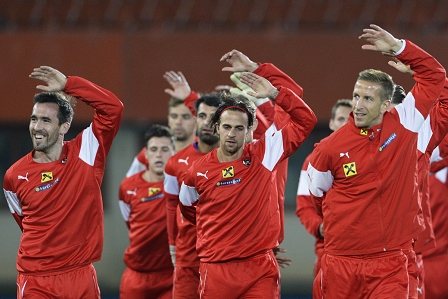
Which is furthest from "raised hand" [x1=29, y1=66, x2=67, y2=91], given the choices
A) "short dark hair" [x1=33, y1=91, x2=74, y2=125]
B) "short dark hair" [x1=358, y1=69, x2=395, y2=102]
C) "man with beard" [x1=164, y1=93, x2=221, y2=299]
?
"short dark hair" [x1=358, y1=69, x2=395, y2=102]

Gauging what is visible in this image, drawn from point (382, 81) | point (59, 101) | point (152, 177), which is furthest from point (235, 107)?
point (152, 177)

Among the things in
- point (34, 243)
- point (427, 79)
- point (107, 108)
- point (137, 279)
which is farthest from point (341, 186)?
point (137, 279)

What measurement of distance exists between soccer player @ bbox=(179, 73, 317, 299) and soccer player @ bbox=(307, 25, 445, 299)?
14.9 inches

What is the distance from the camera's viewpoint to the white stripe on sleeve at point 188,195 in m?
5.88

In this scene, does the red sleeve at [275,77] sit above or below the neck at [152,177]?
above

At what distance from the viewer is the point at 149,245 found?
291 inches

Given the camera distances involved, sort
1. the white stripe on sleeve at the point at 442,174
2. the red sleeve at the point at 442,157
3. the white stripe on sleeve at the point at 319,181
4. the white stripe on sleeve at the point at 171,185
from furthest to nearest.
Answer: the white stripe on sleeve at the point at 442,174 < the white stripe on sleeve at the point at 171,185 < the red sleeve at the point at 442,157 < the white stripe on sleeve at the point at 319,181

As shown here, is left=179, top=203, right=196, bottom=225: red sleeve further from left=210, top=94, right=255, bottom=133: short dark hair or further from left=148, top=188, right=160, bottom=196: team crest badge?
left=148, top=188, right=160, bottom=196: team crest badge

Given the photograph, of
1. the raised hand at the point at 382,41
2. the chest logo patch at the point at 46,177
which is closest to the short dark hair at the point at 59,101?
the chest logo patch at the point at 46,177

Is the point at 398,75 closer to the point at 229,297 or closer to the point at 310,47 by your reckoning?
the point at 310,47

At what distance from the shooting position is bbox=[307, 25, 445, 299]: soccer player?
5.31m

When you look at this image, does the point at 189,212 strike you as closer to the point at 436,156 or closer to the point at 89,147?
the point at 89,147

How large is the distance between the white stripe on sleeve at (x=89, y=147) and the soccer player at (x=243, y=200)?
0.79 m

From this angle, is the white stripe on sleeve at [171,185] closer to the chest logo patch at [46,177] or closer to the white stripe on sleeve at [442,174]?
the chest logo patch at [46,177]
